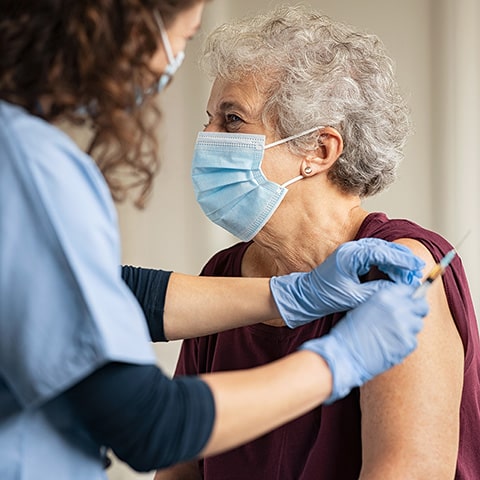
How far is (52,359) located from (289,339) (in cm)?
84

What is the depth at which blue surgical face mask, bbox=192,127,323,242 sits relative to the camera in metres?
1.74

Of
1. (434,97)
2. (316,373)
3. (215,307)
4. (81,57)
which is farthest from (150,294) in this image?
(434,97)

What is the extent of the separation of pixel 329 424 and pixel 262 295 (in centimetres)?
28

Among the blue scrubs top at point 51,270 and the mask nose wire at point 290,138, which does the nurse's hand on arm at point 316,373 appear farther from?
the mask nose wire at point 290,138

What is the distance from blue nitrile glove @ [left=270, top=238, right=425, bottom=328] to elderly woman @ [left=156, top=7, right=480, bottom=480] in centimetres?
17

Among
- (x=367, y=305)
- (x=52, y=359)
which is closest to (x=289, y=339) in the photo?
(x=367, y=305)

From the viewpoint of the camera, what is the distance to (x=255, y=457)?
1737 millimetres

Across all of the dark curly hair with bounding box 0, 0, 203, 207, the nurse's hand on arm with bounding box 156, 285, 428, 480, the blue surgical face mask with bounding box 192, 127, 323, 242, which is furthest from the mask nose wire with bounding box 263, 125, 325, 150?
the dark curly hair with bounding box 0, 0, 203, 207

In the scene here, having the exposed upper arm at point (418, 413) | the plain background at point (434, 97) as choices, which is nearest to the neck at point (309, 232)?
the exposed upper arm at point (418, 413)

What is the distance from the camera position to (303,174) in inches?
69.0

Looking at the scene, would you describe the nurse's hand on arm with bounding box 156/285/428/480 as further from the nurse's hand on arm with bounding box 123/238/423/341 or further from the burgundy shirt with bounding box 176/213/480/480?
the burgundy shirt with bounding box 176/213/480/480

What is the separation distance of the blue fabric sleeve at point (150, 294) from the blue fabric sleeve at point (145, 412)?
0.53 m

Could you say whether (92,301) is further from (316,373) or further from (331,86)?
(331,86)

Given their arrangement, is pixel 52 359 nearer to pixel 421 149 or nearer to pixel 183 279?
pixel 183 279
